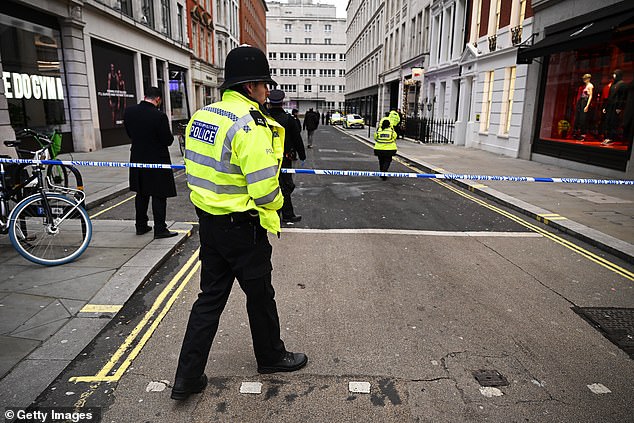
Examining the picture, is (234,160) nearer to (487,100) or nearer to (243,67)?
(243,67)

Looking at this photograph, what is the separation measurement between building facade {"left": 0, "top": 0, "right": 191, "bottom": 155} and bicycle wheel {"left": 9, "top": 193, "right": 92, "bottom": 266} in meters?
8.06

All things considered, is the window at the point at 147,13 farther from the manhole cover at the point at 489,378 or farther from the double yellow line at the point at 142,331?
the manhole cover at the point at 489,378

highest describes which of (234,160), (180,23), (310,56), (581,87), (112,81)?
(310,56)

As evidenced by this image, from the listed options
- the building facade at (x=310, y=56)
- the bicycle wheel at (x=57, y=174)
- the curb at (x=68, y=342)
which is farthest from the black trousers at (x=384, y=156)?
the building facade at (x=310, y=56)

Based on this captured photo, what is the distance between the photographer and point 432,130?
26.3 m

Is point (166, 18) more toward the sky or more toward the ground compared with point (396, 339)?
more toward the sky

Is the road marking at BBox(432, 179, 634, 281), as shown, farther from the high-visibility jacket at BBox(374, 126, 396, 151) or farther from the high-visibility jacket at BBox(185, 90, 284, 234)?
the high-visibility jacket at BBox(185, 90, 284, 234)

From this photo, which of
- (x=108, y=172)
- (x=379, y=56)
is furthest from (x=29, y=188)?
(x=379, y=56)

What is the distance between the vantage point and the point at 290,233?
6859 millimetres

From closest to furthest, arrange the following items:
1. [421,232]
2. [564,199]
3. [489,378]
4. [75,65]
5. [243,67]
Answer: [243,67], [489,378], [421,232], [564,199], [75,65]

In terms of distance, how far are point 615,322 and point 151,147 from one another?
564cm

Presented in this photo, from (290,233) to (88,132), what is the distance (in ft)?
43.3

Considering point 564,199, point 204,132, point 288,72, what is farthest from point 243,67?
point 288,72

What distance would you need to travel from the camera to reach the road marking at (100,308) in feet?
12.9
